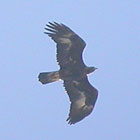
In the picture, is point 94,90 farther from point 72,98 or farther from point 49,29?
point 49,29

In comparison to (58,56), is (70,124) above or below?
below

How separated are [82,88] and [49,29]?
8.81ft

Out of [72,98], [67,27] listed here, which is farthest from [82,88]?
[67,27]

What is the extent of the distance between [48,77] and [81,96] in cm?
193

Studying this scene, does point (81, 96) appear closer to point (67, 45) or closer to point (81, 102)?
point (81, 102)

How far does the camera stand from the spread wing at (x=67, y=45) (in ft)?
101

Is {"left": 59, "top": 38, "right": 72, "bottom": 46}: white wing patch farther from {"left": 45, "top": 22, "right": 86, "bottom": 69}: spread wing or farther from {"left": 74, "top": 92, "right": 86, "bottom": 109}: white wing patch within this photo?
{"left": 74, "top": 92, "right": 86, "bottom": 109}: white wing patch

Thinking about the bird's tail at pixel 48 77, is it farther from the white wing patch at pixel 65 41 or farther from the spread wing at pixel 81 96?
the white wing patch at pixel 65 41

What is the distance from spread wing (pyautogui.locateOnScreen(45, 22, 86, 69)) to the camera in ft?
101

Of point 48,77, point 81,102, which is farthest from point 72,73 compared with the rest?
point 81,102

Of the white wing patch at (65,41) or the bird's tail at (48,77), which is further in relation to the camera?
the white wing patch at (65,41)

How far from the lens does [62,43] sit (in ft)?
102

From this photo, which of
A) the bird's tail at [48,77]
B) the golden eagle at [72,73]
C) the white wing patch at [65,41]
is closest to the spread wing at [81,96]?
the golden eagle at [72,73]

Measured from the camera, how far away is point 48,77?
101 feet
